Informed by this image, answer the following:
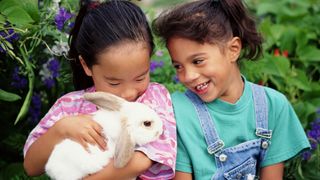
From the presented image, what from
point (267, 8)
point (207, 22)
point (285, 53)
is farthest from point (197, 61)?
point (267, 8)

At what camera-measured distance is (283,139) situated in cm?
269

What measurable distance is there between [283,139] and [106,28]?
96cm

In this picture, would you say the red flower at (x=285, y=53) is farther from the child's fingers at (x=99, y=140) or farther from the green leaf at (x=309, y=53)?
the child's fingers at (x=99, y=140)

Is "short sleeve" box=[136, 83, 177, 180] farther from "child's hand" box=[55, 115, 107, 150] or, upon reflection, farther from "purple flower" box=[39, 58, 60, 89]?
"purple flower" box=[39, 58, 60, 89]

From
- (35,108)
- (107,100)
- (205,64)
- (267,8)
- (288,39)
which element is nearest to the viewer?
(107,100)

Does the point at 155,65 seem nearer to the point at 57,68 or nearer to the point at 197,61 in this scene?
the point at 57,68

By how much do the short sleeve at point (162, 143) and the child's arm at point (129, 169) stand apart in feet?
0.08

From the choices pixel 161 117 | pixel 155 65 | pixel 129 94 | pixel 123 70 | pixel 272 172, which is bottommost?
pixel 272 172

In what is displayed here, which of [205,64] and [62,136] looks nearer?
[62,136]

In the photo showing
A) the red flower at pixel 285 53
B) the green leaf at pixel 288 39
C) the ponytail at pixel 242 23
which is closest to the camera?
the ponytail at pixel 242 23

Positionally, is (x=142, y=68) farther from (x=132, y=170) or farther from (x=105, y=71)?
(x=132, y=170)

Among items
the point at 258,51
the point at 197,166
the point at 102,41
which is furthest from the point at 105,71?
the point at 258,51

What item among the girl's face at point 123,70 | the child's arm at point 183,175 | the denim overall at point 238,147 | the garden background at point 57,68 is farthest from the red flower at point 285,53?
the girl's face at point 123,70

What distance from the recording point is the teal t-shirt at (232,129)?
255 centimetres
